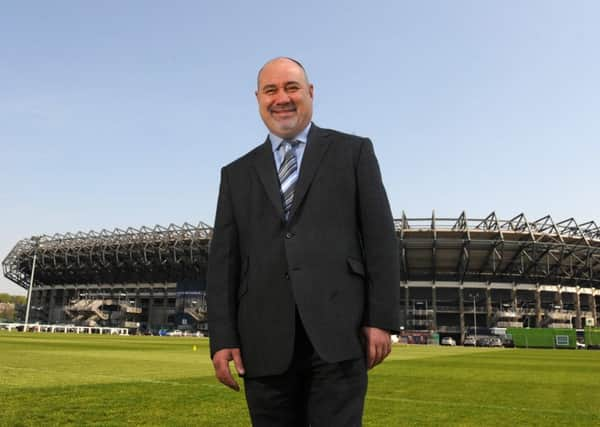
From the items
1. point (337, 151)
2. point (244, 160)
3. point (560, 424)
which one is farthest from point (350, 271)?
point (560, 424)

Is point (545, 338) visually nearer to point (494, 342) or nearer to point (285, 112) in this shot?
point (494, 342)

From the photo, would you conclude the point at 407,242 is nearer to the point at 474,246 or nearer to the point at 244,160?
the point at 474,246

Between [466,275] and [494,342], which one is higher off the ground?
[466,275]

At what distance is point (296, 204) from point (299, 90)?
601 millimetres

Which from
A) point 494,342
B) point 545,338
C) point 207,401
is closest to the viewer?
point 207,401

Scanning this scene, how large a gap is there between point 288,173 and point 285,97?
1.28 ft

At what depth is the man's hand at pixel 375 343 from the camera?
2.28 m

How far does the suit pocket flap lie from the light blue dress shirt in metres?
0.56

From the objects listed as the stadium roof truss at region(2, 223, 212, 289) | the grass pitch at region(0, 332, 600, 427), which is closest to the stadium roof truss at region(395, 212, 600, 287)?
the stadium roof truss at region(2, 223, 212, 289)

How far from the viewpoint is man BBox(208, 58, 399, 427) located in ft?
7.47

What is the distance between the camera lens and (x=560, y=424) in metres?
6.99

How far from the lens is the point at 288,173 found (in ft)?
8.66

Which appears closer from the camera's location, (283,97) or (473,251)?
(283,97)

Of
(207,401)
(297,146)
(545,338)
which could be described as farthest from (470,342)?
(297,146)
